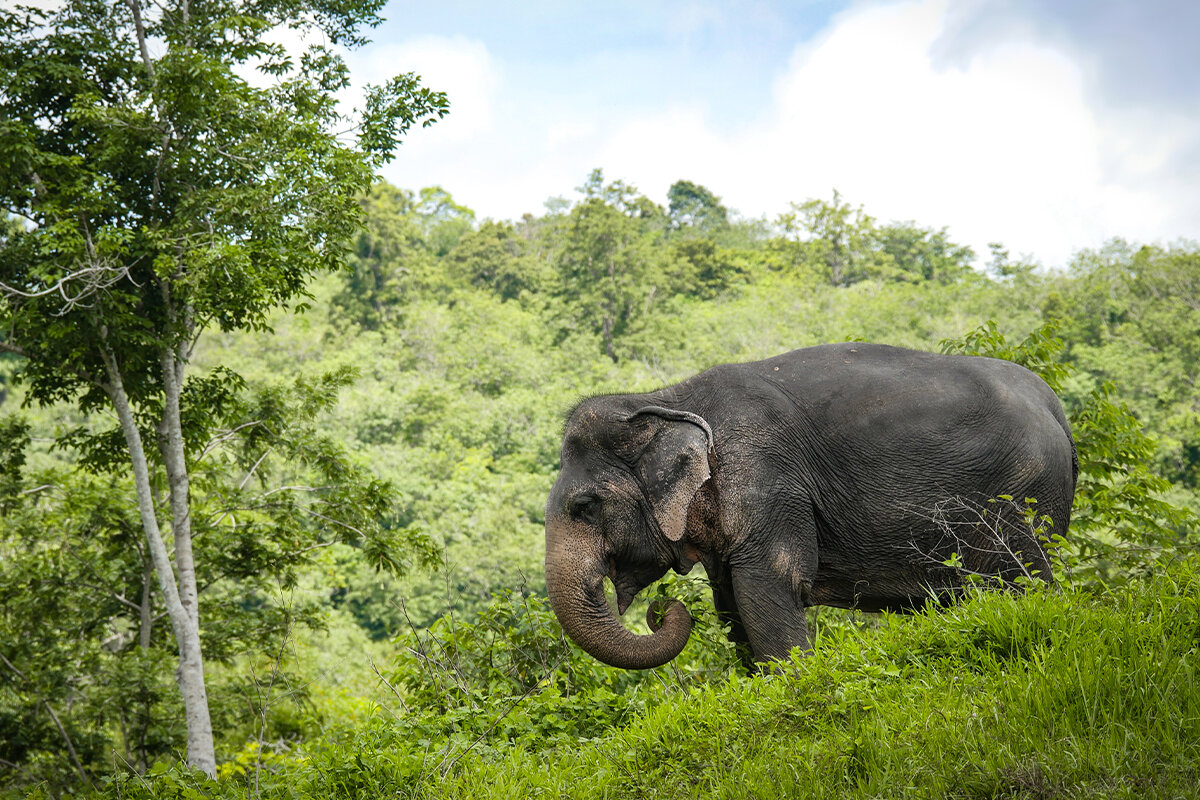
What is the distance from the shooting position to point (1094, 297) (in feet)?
133

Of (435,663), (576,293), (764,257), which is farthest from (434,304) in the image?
(435,663)

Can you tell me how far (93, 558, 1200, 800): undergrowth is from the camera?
9.06 ft

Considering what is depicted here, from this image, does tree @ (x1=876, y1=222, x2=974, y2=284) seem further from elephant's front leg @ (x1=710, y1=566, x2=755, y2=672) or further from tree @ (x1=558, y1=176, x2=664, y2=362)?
elephant's front leg @ (x1=710, y1=566, x2=755, y2=672)

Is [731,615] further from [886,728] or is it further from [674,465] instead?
[886,728]

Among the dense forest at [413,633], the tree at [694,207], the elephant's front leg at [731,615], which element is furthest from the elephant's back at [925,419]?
the tree at [694,207]

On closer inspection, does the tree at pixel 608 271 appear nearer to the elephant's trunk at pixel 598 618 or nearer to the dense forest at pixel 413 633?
the dense forest at pixel 413 633

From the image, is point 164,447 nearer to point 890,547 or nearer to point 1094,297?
point 890,547

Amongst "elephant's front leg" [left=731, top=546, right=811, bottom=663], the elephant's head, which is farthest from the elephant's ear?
"elephant's front leg" [left=731, top=546, right=811, bottom=663]

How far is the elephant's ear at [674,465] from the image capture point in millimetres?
4875

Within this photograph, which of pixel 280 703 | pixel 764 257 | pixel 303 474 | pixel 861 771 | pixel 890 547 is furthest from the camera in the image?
pixel 764 257

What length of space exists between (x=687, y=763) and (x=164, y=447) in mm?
7851

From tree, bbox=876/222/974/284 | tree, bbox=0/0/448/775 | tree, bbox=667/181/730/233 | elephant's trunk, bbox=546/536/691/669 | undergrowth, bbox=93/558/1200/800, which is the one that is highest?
tree, bbox=667/181/730/233

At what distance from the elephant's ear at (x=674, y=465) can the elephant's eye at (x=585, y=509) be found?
29 centimetres

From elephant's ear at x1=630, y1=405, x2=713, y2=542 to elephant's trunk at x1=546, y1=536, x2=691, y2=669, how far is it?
42cm
